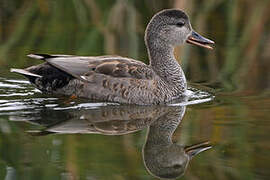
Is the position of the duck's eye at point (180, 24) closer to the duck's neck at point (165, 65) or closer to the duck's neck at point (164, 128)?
the duck's neck at point (165, 65)

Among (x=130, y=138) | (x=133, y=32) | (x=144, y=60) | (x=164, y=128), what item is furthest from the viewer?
(x=133, y=32)

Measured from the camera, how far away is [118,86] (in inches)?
386

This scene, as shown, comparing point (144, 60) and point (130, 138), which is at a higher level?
point (144, 60)

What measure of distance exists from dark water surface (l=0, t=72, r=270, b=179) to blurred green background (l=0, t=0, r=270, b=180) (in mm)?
12

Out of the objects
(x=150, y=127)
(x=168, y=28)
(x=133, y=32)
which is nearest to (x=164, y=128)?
(x=150, y=127)

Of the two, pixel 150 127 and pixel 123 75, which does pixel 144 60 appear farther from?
pixel 150 127

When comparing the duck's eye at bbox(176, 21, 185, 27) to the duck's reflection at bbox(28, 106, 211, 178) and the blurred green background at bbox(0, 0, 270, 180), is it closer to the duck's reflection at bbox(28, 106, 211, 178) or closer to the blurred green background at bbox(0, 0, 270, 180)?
the blurred green background at bbox(0, 0, 270, 180)

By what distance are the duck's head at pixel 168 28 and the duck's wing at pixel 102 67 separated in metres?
0.56

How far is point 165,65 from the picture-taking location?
1032 cm

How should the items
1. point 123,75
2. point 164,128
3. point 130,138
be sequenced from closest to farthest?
point 130,138
point 164,128
point 123,75

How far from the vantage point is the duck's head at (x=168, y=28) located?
10.3 metres

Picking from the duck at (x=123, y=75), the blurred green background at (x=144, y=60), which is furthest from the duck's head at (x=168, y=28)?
the blurred green background at (x=144, y=60)

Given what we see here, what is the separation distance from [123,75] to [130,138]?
2.07m

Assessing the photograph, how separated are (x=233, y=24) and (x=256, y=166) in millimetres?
7298
